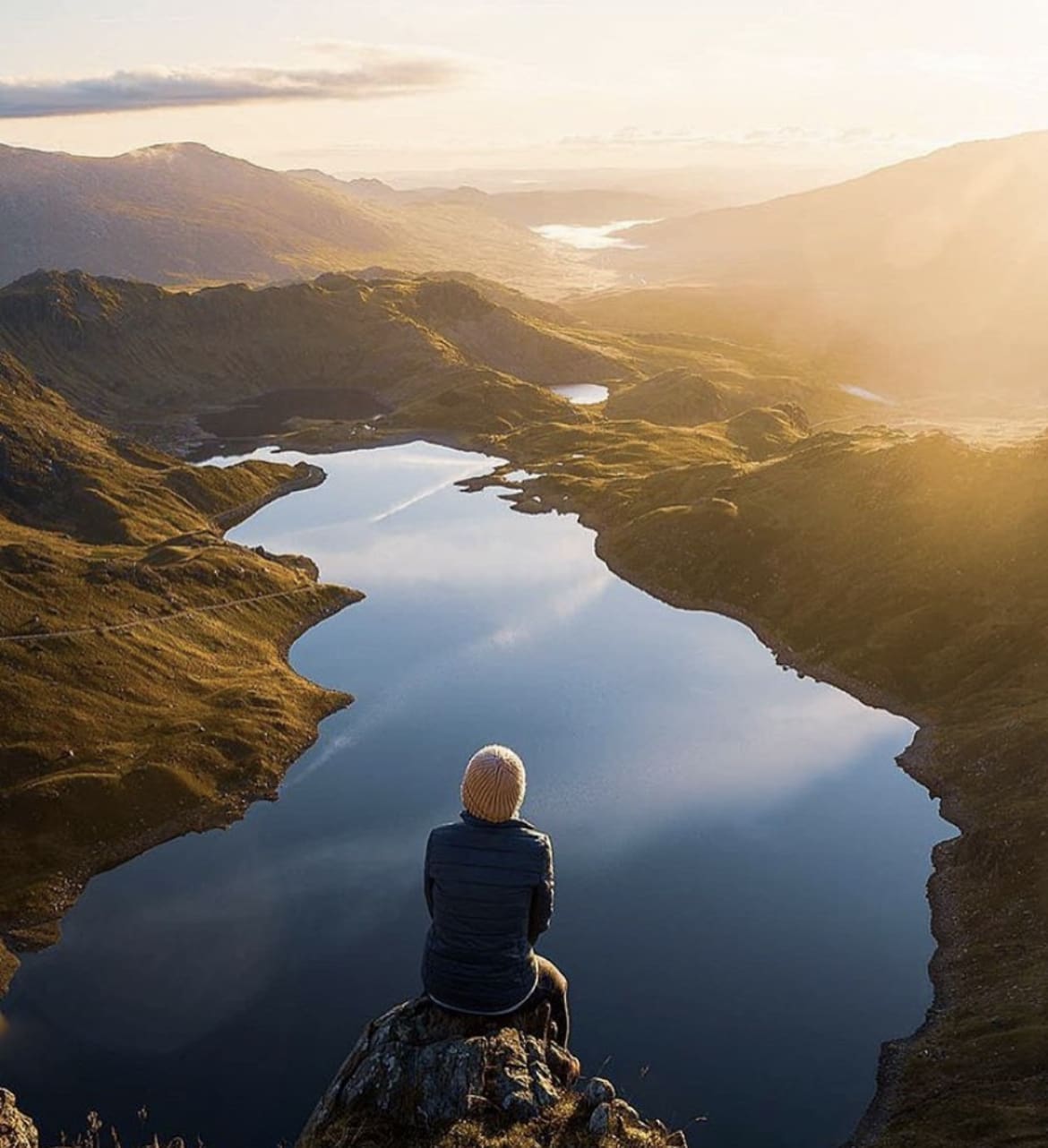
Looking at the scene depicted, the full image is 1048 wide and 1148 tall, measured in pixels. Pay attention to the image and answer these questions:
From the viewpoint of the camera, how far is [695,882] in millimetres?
69812

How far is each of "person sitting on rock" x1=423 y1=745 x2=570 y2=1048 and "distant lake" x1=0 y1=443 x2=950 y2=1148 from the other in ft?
29.3

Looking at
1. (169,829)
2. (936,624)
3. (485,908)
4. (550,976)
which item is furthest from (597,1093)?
(936,624)

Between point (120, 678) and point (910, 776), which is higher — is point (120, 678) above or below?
above

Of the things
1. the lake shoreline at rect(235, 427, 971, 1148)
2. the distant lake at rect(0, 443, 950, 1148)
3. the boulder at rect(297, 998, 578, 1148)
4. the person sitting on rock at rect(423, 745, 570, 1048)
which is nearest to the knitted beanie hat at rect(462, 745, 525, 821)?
the person sitting on rock at rect(423, 745, 570, 1048)

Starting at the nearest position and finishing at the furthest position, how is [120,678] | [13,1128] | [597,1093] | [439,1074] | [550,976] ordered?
[439,1074] < [597,1093] < [550,976] < [13,1128] < [120,678]

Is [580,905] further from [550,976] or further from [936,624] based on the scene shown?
[936,624]

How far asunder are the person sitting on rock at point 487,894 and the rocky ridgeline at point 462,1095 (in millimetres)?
626

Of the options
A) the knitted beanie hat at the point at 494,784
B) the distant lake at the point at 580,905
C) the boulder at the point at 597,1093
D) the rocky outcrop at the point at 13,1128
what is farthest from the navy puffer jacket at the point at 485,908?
the rocky outcrop at the point at 13,1128

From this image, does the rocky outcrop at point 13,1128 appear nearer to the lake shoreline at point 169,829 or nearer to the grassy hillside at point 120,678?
the lake shoreline at point 169,829

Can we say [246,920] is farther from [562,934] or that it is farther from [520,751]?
[520,751]

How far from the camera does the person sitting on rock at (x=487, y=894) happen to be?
19109 millimetres

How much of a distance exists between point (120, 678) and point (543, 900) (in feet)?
278

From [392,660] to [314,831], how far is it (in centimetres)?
3449

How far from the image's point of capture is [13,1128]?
2169 cm
